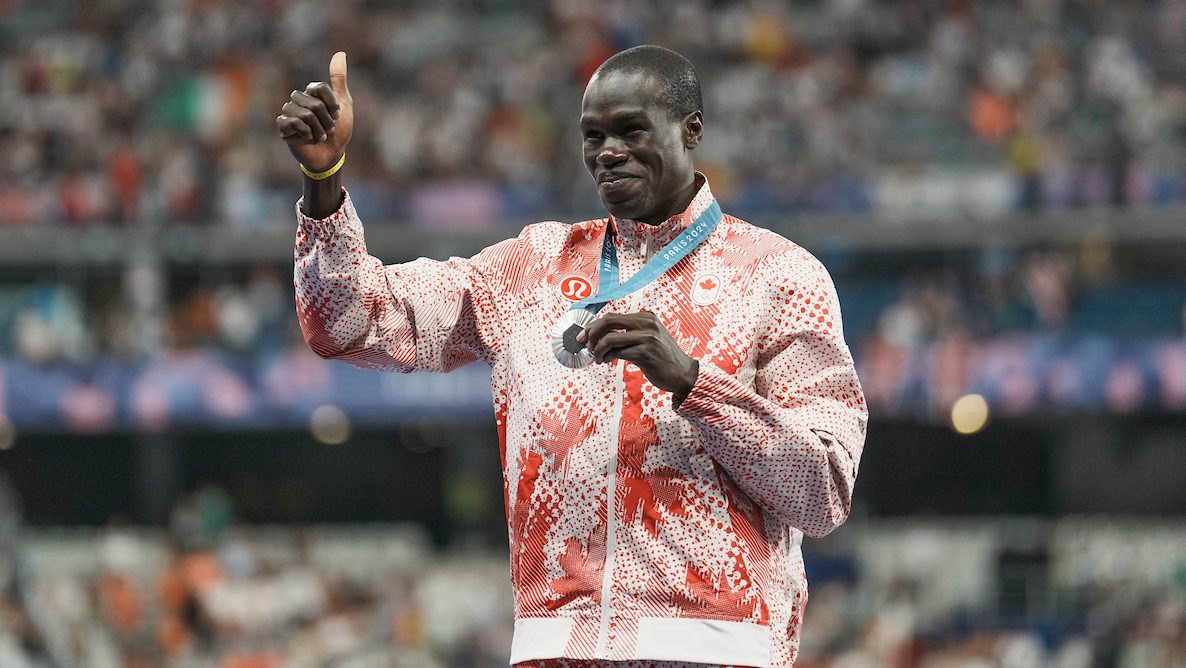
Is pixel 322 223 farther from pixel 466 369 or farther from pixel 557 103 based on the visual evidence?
pixel 557 103

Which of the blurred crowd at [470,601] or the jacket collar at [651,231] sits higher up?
the jacket collar at [651,231]

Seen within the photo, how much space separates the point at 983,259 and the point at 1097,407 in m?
1.98

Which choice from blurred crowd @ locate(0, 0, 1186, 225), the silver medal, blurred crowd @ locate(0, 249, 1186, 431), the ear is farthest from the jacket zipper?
blurred crowd @ locate(0, 0, 1186, 225)

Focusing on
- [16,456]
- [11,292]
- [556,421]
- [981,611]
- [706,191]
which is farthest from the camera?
[16,456]

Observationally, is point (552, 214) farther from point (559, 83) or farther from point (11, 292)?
point (11, 292)

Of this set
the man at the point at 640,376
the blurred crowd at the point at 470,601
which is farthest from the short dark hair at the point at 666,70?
the blurred crowd at the point at 470,601

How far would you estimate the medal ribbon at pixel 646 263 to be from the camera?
3.15 meters

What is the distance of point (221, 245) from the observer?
722 inches

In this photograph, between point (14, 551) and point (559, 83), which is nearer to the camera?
point (14, 551)

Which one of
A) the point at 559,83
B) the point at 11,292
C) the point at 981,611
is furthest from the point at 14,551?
the point at 981,611

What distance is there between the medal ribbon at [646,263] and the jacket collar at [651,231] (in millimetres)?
13

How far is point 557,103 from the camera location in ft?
63.7

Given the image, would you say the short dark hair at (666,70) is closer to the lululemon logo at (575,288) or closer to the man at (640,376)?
the man at (640,376)

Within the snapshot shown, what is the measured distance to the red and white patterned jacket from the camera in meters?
2.97
